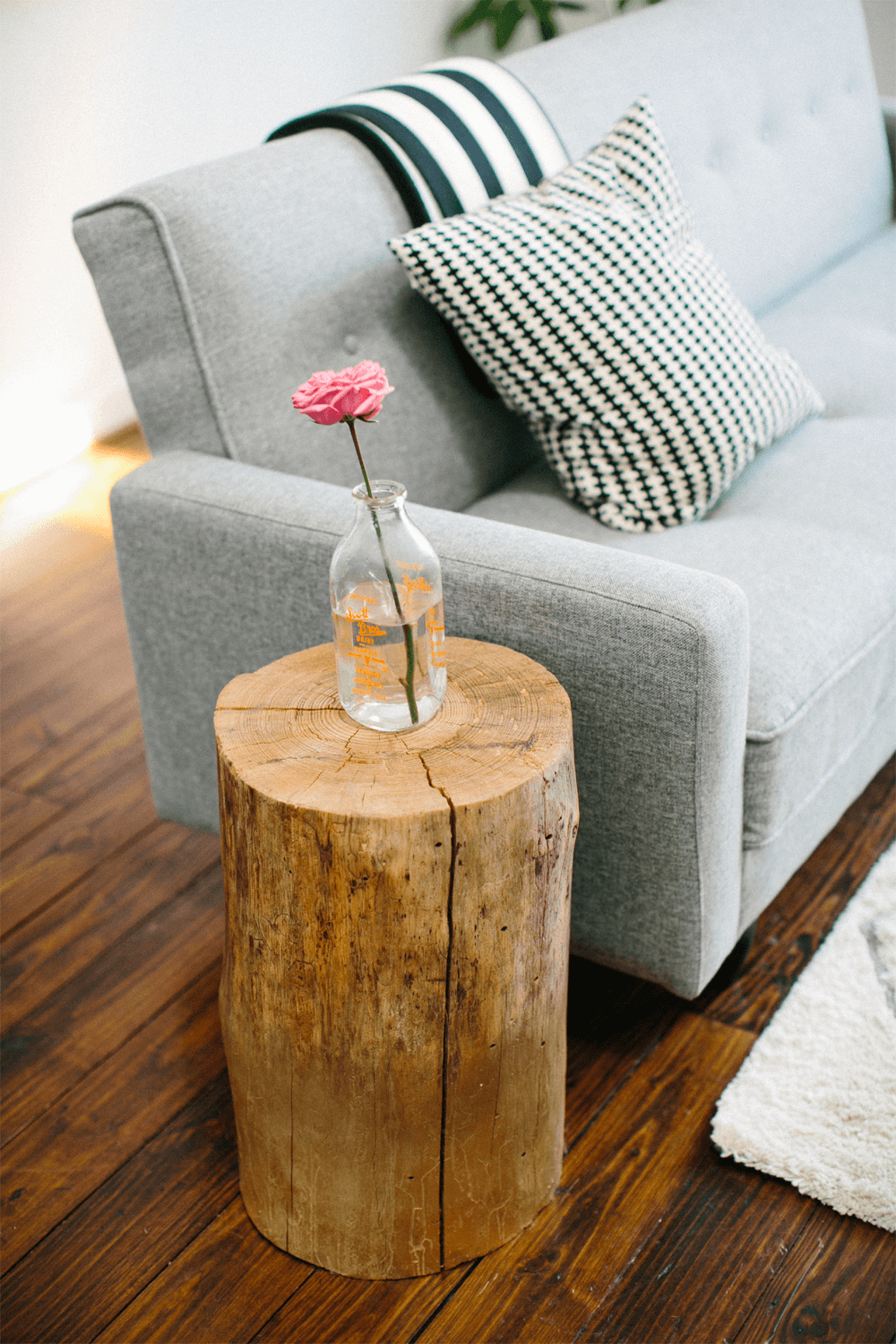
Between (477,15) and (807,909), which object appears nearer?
(807,909)

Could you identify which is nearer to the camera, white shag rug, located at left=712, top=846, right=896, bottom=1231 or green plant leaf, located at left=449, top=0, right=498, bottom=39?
white shag rug, located at left=712, top=846, right=896, bottom=1231

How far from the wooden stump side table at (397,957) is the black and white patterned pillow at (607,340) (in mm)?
431

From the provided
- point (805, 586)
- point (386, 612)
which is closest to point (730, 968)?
point (805, 586)

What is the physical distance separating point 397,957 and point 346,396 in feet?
1.41

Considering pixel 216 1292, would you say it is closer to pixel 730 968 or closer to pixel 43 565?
pixel 730 968

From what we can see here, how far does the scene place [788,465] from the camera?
1.55 meters

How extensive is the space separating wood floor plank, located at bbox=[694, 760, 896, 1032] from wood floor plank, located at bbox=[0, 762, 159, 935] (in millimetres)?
836

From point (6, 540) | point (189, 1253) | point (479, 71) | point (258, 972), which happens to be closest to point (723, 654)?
point (258, 972)

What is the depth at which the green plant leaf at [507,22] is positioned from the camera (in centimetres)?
355

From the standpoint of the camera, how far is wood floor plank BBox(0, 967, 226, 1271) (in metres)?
1.13

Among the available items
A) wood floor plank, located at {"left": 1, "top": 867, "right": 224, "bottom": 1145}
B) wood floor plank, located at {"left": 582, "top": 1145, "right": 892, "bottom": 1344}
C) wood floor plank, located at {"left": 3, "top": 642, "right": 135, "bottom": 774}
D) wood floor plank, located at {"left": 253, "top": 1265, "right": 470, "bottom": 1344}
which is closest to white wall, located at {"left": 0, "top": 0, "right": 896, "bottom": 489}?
wood floor plank, located at {"left": 3, "top": 642, "right": 135, "bottom": 774}

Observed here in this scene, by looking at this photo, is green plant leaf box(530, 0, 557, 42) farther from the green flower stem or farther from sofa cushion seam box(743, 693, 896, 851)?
the green flower stem

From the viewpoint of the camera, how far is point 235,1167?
116cm

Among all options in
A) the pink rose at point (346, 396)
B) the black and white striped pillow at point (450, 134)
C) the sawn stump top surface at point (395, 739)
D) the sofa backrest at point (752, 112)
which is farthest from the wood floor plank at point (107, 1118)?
the sofa backrest at point (752, 112)
